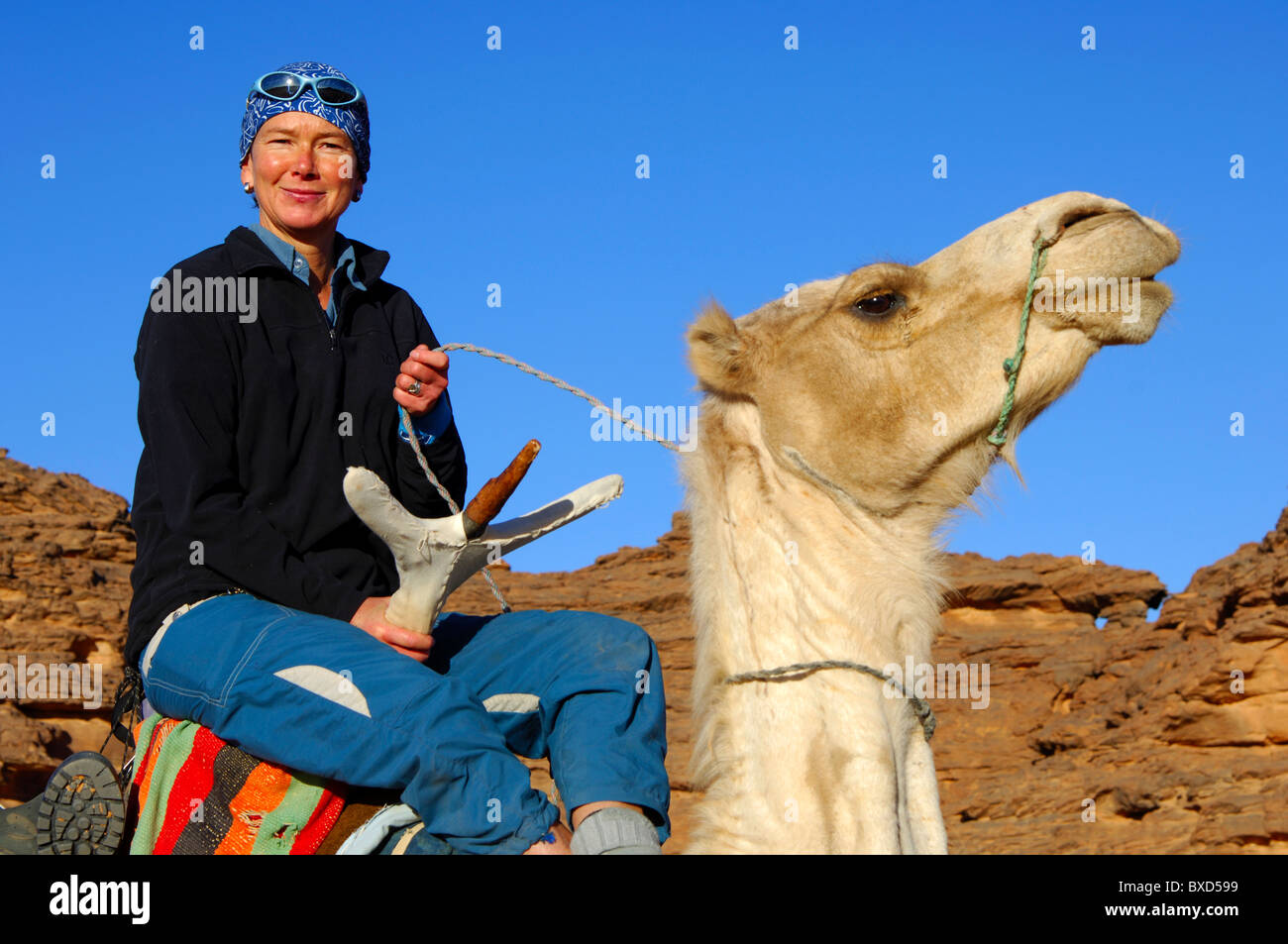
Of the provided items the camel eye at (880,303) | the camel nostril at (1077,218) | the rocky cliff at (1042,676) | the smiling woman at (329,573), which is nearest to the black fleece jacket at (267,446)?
the smiling woman at (329,573)

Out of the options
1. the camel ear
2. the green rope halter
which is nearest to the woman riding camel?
the camel ear

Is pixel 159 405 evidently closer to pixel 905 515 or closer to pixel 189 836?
pixel 189 836

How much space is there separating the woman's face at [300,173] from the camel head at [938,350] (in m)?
1.14

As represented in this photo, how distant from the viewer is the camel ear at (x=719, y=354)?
3955mm

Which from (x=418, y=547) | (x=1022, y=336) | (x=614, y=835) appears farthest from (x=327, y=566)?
(x=1022, y=336)

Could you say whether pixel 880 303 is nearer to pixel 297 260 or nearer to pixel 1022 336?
pixel 1022 336

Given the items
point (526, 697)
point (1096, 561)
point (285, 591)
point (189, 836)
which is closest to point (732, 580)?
point (526, 697)

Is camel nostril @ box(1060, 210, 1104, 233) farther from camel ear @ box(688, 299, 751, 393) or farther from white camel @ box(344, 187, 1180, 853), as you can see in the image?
camel ear @ box(688, 299, 751, 393)

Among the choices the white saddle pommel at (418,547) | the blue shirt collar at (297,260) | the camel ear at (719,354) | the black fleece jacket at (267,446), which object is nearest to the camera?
the white saddle pommel at (418,547)

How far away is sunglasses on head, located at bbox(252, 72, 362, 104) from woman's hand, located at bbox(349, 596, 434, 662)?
5.19 ft

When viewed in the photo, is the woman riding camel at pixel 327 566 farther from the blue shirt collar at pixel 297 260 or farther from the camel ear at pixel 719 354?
the camel ear at pixel 719 354

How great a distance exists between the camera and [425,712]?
294cm

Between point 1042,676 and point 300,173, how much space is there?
24.5 metres

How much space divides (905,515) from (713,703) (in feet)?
2.57
